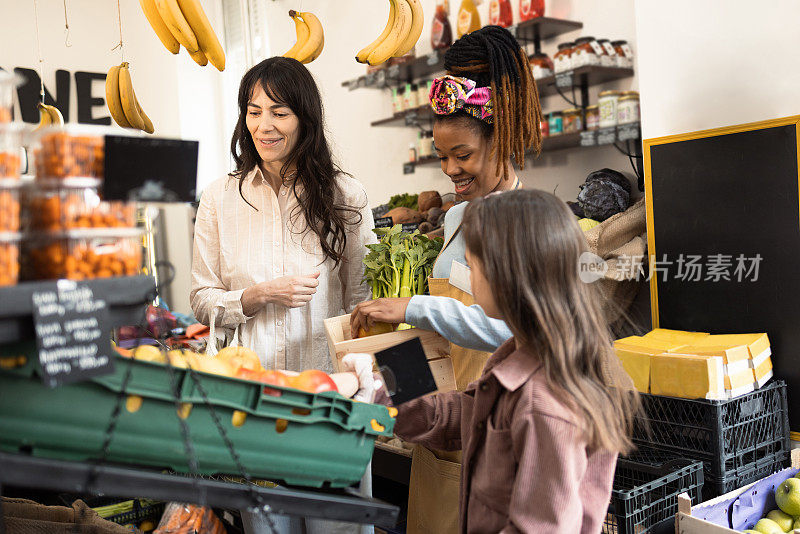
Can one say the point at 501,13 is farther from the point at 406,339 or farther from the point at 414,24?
the point at 406,339


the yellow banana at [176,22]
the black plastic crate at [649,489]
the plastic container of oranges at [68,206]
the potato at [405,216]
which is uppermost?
the yellow banana at [176,22]

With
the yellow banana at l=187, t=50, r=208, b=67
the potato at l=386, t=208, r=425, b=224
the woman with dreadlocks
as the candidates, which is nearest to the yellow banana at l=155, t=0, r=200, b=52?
the yellow banana at l=187, t=50, r=208, b=67

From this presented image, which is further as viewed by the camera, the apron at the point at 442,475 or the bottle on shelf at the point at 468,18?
the bottle on shelf at the point at 468,18

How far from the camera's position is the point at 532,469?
116 cm

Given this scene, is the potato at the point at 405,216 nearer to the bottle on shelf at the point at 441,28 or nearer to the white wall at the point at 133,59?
the bottle on shelf at the point at 441,28

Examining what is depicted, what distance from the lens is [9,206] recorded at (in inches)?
34.1

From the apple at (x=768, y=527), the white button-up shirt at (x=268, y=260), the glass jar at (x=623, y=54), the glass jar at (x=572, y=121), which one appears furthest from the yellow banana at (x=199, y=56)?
the apple at (x=768, y=527)

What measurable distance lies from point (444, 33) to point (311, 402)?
4.02m

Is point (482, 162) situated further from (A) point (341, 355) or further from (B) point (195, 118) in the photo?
(B) point (195, 118)

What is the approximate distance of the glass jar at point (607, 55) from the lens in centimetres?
360

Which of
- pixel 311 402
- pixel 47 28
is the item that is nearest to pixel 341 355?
pixel 311 402

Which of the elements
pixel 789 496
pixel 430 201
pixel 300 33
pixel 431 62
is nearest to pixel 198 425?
pixel 789 496

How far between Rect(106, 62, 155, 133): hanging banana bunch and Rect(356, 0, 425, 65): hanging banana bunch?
131 cm

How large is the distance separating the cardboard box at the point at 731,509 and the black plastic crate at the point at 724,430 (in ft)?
0.26
